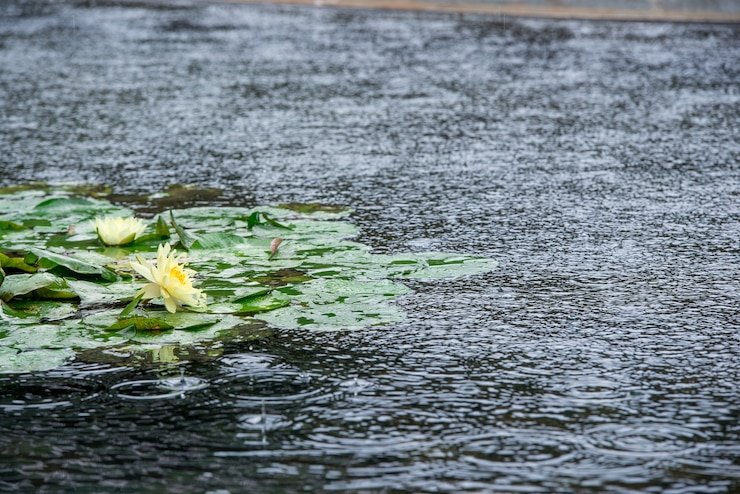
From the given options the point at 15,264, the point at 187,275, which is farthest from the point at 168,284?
the point at 15,264

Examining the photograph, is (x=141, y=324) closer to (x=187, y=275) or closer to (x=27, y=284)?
(x=187, y=275)

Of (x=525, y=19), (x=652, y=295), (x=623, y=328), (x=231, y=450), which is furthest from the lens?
(x=525, y=19)

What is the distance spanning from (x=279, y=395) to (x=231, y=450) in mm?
280

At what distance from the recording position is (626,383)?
260cm

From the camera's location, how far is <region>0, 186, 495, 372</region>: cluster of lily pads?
296 centimetres

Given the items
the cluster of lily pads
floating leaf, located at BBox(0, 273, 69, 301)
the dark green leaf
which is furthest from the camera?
the dark green leaf

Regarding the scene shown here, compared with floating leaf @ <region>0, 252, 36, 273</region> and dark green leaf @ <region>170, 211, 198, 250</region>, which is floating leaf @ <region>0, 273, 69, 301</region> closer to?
floating leaf @ <region>0, 252, 36, 273</region>

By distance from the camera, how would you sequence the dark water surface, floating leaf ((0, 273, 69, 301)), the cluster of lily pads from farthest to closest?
floating leaf ((0, 273, 69, 301)) < the cluster of lily pads < the dark water surface

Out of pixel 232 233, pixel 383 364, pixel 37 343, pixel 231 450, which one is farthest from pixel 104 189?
pixel 231 450

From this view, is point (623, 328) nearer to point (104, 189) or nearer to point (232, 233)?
point (232, 233)

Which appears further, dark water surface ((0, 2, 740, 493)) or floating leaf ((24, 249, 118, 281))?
floating leaf ((24, 249, 118, 281))

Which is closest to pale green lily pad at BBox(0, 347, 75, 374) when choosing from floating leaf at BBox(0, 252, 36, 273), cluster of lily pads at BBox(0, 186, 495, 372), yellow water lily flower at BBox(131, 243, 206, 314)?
cluster of lily pads at BBox(0, 186, 495, 372)

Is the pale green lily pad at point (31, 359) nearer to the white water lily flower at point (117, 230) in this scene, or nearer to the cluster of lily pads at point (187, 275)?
the cluster of lily pads at point (187, 275)

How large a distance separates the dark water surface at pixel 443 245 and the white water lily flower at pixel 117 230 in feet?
2.37
